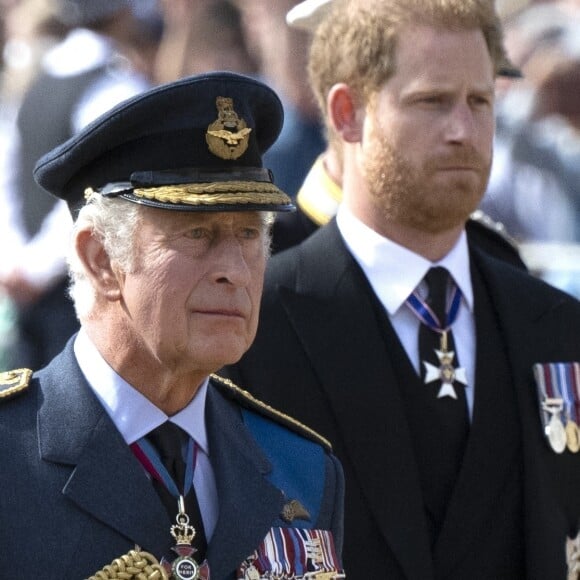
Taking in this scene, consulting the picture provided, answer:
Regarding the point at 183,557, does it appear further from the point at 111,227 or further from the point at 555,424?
the point at 555,424

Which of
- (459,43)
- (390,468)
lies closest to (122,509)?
(390,468)

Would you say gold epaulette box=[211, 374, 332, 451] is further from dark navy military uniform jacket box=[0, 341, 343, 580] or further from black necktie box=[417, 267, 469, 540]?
black necktie box=[417, 267, 469, 540]

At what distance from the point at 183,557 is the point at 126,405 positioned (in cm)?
32

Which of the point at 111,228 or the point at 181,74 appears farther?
the point at 181,74

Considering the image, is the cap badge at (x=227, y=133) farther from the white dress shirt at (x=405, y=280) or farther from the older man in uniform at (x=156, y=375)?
the white dress shirt at (x=405, y=280)

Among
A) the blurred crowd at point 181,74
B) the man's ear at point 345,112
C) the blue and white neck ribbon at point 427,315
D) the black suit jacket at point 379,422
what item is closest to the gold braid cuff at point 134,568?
the black suit jacket at point 379,422

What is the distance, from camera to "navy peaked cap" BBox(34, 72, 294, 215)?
3.48 meters

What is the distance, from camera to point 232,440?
364 centimetres

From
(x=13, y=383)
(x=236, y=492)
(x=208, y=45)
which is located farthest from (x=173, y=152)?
(x=208, y=45)

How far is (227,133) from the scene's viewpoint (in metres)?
3.59

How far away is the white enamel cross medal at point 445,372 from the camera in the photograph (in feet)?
15.5

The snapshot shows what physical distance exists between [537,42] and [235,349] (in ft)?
16.3

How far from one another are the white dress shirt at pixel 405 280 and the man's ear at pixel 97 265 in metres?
1.40

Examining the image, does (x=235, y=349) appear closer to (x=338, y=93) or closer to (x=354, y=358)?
(x=354, y=358)
